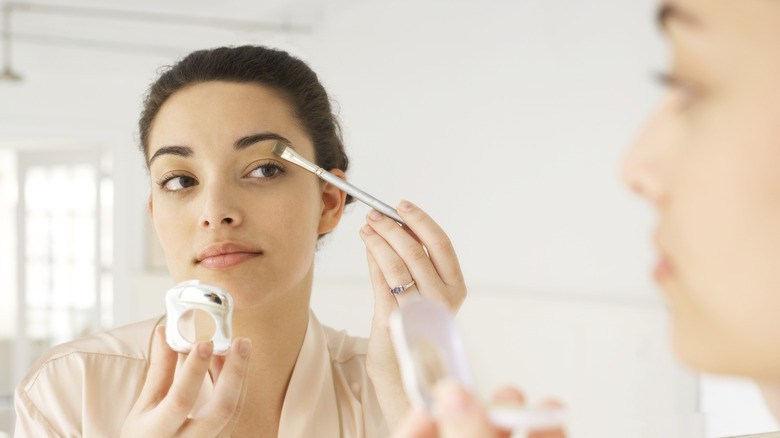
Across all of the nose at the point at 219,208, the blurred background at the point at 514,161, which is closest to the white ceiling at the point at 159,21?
the blurred background at the point at 514,161

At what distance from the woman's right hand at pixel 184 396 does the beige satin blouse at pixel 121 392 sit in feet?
0.38

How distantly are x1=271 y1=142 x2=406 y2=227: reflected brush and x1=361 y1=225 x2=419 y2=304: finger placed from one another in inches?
0.7

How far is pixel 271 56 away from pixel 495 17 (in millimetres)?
1039

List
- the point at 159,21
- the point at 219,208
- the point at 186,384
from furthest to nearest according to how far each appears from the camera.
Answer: the point at 159,21
the point at 219,208
the point at 186,384

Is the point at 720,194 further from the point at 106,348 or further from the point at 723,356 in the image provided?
the point at 106,348

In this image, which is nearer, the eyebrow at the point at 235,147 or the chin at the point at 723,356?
the chin at the point at 723,356

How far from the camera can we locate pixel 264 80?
590 mm

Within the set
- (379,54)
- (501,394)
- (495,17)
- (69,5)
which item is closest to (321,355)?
(501,394)

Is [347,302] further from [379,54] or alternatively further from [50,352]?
[379,54]

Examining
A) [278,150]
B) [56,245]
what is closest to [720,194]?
[278,150]

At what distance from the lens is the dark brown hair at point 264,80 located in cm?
58

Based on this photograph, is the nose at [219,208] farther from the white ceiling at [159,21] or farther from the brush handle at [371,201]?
the white ceiling at [159,21]

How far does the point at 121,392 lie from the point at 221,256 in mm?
132

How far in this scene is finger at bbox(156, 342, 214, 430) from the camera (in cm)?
42
